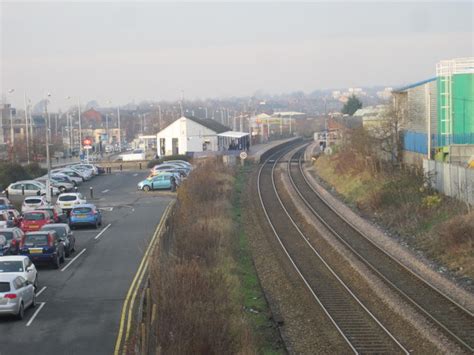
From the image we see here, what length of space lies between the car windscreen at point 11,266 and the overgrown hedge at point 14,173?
1240 inches

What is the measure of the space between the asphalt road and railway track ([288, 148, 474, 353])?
21.9ft

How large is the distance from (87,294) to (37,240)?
4.28 meters

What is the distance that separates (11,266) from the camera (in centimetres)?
1973

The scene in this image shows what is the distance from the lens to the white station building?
255 ft

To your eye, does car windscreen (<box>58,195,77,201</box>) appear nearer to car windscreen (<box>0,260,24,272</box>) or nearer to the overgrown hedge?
the overgrown hedge

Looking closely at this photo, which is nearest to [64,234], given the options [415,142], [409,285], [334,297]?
[334,297]

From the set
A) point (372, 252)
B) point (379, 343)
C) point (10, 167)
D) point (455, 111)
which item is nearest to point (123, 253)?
point (372, 252)

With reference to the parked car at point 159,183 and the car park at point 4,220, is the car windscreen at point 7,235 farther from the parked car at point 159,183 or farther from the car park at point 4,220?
the parked car at point 159,183

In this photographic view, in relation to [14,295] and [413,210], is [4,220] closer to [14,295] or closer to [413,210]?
[14,295]

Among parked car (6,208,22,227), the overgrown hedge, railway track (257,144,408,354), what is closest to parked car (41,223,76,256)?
parked car (6,208,22,227)

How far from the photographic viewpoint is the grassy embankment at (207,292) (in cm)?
1226

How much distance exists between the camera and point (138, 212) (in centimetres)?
3856

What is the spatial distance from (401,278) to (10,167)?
121ft

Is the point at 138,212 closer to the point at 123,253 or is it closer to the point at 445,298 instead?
the point at 123,253
